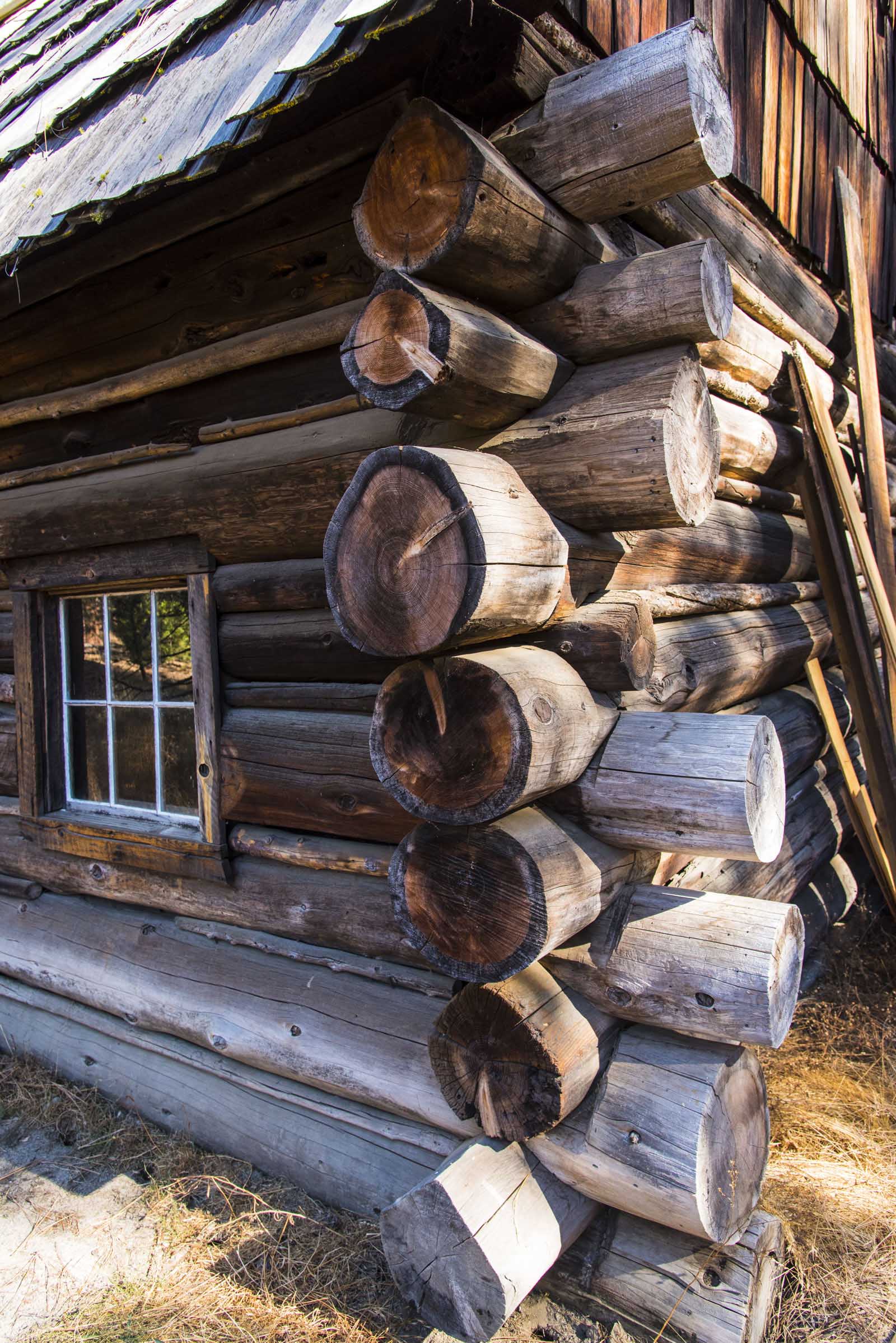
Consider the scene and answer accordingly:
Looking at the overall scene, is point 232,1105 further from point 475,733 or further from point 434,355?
point 434,355

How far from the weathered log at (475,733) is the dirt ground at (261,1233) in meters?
1.44

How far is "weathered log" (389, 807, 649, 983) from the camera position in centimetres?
201

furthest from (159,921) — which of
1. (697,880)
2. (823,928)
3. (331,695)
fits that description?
(823,928)

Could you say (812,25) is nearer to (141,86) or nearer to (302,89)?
(141,86)

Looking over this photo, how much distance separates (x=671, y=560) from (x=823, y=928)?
2511 millimetres

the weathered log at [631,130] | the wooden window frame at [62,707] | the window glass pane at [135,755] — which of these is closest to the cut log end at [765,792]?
the weathered log at [631,130]

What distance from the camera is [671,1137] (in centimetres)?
213

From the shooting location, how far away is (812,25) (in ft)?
14.2

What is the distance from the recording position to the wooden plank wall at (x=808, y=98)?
129 inches

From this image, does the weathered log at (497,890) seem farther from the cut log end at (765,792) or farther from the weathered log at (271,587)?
the weathered log at (271,587)

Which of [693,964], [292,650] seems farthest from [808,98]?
[693,964]

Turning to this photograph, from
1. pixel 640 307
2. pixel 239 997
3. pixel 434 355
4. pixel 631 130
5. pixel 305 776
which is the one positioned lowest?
pixel 239 997

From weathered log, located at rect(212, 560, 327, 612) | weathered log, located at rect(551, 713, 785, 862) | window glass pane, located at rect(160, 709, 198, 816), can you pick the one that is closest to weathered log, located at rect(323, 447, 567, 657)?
weathered log, located at rect(551, 713, 785, 862)

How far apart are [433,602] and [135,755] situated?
21.7 ft
